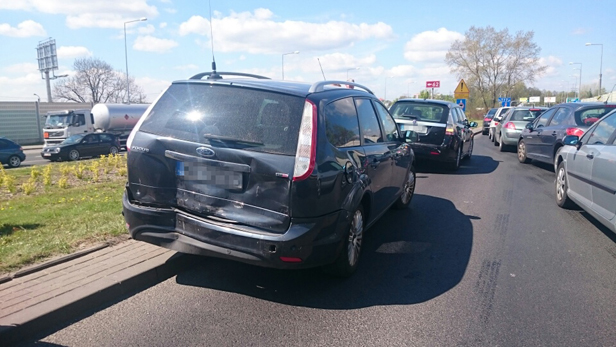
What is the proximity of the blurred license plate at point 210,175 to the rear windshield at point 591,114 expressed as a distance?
32.6ft

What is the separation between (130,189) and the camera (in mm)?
4441

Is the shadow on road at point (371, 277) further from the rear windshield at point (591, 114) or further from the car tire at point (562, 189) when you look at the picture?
the rear windshield at point (591, 114)

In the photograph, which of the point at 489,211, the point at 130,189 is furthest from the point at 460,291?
the point at 489,211

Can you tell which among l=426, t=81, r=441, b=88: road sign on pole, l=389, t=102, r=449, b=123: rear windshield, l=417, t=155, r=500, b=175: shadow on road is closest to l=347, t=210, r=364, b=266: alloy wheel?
l=389, t=102, r=449, b=123: rear windshield

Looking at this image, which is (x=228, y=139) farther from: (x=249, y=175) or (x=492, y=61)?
(x=492, y=61)

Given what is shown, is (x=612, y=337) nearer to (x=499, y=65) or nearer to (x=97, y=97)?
(x=499, y=65)

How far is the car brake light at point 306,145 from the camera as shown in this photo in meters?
3.85

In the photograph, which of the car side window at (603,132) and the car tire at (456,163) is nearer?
the car side window at (603,132)

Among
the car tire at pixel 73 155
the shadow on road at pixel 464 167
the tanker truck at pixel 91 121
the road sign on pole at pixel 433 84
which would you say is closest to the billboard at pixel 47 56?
the tanker truck at pixel 91 121

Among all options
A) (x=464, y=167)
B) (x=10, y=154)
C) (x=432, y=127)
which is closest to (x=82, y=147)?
(x=10, y=154)

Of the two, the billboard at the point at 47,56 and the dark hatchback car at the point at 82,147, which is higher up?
the billboard at the point at 47,56

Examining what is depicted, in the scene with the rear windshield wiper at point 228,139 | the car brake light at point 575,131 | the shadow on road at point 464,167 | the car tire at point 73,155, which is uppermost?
the rear windshield wiper at point 228,139

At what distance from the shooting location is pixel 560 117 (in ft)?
39.3

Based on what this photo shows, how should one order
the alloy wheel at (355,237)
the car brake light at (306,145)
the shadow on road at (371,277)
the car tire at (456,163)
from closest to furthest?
the car brake light at (306,145) → the shadow on road at (371,277) → the alloy wheel at (355,237) → the car tire at (456,163)
